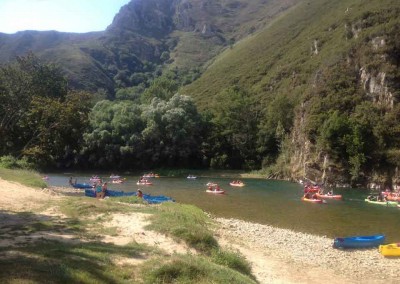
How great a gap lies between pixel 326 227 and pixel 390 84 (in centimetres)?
4650

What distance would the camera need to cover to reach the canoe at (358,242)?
22.5 m

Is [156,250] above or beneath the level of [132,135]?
beneath

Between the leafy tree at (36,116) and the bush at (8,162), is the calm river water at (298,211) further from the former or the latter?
the bush at (8,162)

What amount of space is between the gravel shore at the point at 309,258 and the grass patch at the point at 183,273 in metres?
4.85

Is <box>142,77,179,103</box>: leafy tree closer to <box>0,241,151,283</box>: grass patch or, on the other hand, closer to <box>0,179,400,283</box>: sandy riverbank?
<box>0,179,400,283</box>: sandy riverbank

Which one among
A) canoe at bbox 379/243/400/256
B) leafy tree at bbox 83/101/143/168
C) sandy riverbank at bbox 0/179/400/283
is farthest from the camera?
leafy tree at bbox 83/101/143/168

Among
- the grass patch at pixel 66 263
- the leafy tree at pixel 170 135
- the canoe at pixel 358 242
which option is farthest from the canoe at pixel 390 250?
the leafy tree at pixel 170 135

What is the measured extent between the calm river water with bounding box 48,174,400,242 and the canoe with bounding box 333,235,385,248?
6.96ft

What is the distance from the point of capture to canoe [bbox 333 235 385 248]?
73.7 ft

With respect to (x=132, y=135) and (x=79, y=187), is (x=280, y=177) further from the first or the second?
(x=79, y=187)

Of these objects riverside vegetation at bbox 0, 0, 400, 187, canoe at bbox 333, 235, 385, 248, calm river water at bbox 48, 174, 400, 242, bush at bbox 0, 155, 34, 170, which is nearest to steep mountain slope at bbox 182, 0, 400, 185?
riverside vegetation at bbox 0, 0, 400, 187

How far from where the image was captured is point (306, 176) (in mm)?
64250

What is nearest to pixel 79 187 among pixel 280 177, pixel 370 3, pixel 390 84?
pixel 280 177

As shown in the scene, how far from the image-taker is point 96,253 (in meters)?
12.5
